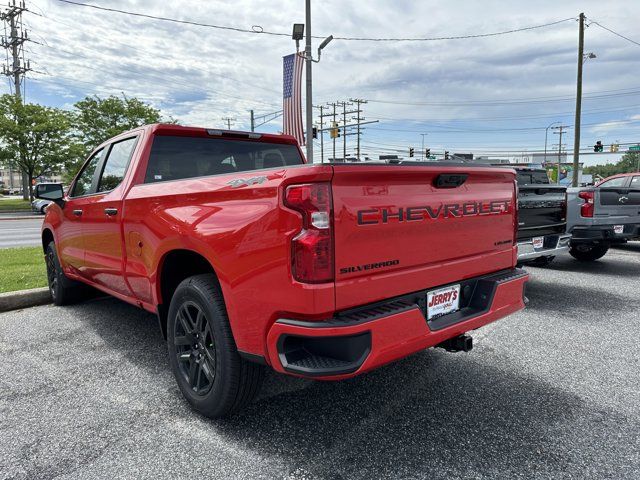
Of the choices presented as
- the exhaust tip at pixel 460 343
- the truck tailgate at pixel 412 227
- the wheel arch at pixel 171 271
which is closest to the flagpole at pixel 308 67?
the wheel arch at pixel 171 271

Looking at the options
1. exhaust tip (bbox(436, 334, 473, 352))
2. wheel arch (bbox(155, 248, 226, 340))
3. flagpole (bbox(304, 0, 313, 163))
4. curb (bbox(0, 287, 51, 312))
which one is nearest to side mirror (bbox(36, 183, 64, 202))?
curb (bbox(0, 287, 51, 312))

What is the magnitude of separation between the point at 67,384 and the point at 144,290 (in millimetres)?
863

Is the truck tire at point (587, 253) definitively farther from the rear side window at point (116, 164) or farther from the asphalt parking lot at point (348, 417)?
the rear side window at point (116, 164)

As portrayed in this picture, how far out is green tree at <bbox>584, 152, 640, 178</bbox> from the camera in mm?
122250

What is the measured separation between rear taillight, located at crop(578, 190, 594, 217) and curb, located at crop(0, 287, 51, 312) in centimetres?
804

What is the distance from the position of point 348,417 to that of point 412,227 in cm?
125

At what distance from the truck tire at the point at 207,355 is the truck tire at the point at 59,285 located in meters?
2.82

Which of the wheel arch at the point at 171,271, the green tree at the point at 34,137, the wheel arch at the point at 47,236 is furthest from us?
the green tree at the point at 34,137

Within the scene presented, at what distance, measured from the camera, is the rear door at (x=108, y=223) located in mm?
3666

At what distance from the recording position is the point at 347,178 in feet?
7.07

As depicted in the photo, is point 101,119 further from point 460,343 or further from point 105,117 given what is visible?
point 460,343

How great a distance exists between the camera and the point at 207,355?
9.00ft

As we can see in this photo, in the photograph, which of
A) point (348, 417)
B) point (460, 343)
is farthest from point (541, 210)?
point (348, 417)

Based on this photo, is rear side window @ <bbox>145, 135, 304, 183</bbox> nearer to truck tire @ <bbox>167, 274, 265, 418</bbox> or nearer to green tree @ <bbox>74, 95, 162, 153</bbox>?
truck tire @ <bbox>167, 274, 265, 418</bbox>
